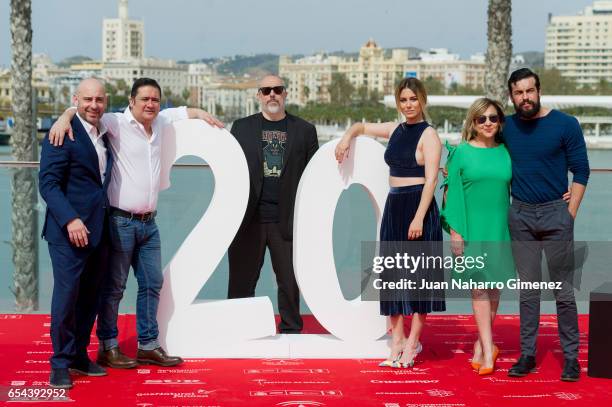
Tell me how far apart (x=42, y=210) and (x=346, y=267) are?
2566mm

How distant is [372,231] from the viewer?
734cm

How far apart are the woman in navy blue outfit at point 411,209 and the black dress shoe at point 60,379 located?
175 cm

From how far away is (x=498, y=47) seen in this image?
1112 cm

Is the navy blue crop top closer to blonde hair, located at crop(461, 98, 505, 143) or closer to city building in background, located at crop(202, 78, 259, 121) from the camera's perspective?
blonde hair, located at crop(461, 98, 505, 143)

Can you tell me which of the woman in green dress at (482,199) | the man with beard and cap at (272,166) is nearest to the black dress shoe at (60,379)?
the man with beard and cap at (272,166)

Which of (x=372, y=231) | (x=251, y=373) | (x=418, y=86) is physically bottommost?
(x=251, y=373)

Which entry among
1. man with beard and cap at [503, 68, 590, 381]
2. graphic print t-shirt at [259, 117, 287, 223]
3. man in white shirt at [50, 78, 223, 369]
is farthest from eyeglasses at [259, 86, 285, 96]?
man with beard and cap at [503, 68, 590, 381]

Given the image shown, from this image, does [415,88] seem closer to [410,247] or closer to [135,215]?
[410,247]

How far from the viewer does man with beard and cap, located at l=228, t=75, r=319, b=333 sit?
5570 mm

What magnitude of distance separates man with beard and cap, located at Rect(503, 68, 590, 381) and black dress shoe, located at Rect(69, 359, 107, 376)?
7.29 feet

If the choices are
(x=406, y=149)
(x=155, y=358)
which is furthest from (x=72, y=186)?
(x=406, y=149)

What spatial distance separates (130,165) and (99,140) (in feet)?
0.76

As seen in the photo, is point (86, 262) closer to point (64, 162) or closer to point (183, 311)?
point (64, 162)

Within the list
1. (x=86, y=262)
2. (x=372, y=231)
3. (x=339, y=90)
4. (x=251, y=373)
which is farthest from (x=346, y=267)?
(x=339, y=90)
